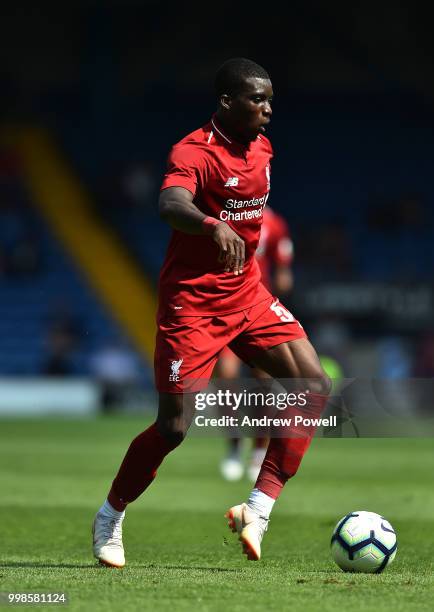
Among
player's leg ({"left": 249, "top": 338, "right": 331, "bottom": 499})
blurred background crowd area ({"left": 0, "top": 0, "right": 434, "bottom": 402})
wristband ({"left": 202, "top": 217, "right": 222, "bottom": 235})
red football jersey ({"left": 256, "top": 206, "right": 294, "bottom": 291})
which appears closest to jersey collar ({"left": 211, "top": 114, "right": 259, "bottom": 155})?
wristband ({"left": 202, "top": 217, "right": 222, "bottom": 235})

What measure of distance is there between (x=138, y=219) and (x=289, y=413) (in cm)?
1856

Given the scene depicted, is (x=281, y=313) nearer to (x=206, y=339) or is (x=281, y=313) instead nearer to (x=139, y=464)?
(x=206, y=339)

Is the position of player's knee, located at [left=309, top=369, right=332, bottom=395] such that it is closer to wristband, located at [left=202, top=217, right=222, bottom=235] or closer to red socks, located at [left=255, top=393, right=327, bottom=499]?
red socks, located at [left=255, top=393, right=327, bottom=499]

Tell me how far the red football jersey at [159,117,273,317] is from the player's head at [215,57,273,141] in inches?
3.3

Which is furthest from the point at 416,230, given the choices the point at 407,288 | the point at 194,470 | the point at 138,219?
the point at 194,470

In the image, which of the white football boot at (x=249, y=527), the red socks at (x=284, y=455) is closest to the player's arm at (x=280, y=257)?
the red socks at (x=284, y=455)

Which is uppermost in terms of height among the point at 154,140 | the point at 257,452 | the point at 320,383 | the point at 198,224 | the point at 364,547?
the point at 198,224

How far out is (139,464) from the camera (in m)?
5.40

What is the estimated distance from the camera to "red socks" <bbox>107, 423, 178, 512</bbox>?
210 inches

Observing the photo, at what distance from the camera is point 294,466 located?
5438 mm

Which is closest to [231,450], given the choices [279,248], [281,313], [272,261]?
[272,261]

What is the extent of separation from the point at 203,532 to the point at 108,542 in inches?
63.3

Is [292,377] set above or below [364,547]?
Result: above

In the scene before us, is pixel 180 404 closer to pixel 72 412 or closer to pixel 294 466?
pixel 294 466
